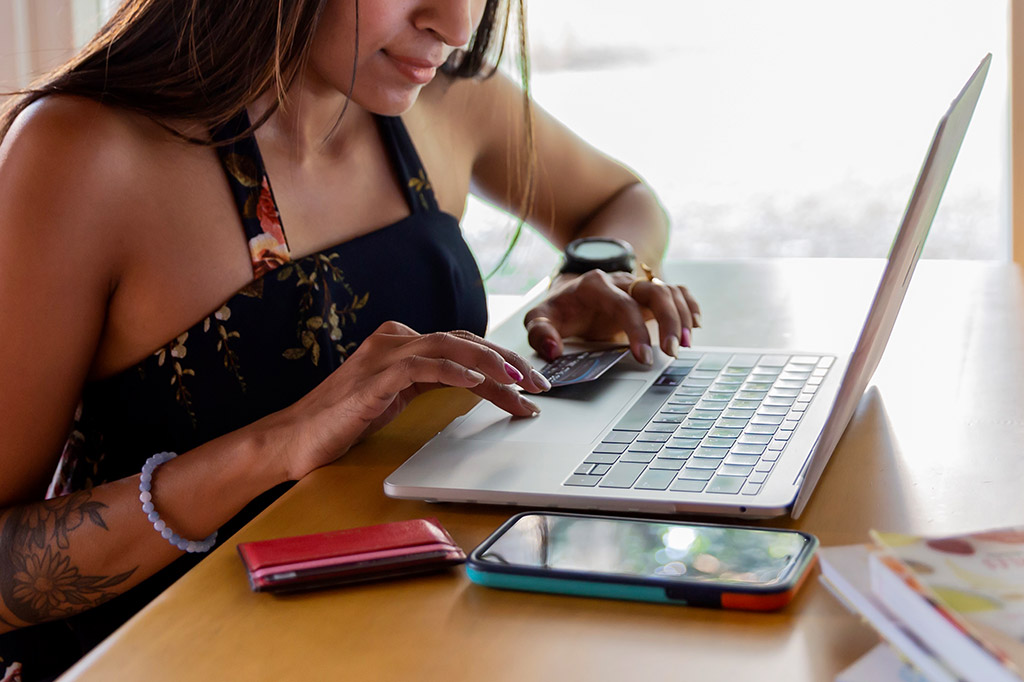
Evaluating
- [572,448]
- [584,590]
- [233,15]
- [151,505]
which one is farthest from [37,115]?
[584,590]

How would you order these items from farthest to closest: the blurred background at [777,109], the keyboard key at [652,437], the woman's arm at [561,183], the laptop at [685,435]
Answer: the blurred background at [777,109]
the woman's arm at [561,183]
the keyboard key at [652,437]
the laptop at [685,435]

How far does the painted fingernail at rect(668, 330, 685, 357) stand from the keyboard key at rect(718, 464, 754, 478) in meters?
0.31

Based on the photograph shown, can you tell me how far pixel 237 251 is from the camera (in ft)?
3.27

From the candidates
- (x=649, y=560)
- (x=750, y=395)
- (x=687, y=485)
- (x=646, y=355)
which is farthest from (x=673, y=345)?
(x=649, y=560)

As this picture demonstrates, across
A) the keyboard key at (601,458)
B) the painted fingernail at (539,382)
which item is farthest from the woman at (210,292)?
the keyboard key at (601,458)

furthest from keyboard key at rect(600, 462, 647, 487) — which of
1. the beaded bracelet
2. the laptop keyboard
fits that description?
the beaded bracelet

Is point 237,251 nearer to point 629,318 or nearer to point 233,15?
point 233,15

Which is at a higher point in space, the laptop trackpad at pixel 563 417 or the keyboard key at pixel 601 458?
the keyboard key at pixel 601 458

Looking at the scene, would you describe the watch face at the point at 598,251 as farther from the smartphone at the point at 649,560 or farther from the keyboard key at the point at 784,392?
the smartphone at the point at 649,560

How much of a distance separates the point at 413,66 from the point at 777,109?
2.33 metres

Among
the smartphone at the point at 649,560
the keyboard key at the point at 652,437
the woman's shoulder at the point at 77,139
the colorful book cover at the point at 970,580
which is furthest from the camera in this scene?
the woman's shoulder at the point at 77,139

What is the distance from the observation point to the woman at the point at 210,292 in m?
0.79

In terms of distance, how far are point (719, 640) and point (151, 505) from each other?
0.48 m

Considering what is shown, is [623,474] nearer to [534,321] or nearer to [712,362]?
[712,362]
